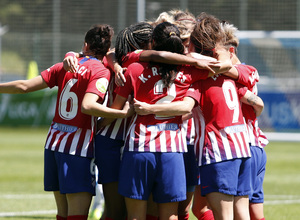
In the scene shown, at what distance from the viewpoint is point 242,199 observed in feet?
16.2

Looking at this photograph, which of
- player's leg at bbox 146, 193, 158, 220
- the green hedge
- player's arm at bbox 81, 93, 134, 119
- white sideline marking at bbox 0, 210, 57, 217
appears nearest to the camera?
player's arm at bbox 81, 93, 134, 119

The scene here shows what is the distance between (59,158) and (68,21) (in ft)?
61.4

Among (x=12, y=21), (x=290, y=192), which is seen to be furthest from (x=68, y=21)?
(x=290, y=192)

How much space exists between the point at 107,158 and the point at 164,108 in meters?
0.82

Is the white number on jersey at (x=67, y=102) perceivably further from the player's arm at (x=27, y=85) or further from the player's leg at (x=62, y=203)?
the player's leg at (x=62, y=203)

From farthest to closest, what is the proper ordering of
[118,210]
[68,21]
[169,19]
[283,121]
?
[68,21]
[283,121]
[169,19]
[118,210]

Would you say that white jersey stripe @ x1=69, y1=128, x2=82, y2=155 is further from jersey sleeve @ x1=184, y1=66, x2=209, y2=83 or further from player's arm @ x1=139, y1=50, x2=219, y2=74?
jersey sleeve @ x1=184, y1=66, x2=209, y2=83

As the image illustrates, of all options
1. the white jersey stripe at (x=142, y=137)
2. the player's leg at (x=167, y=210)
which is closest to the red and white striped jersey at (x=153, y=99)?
the white jersey stripe at (x=142, y=137)

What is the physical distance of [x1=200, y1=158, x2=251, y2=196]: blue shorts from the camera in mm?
4738

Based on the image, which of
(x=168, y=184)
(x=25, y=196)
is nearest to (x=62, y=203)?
(x=168, y=184)

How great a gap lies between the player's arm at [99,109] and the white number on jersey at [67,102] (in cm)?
26

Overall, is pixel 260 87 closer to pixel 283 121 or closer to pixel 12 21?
pixel 283 121

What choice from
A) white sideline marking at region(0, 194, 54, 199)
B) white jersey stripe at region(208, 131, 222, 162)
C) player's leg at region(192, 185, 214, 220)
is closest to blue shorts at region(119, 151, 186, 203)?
white jersey stripe at region(208, 131, 222, 162)

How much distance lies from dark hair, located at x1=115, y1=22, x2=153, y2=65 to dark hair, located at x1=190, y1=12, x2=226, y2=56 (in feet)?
1.46
